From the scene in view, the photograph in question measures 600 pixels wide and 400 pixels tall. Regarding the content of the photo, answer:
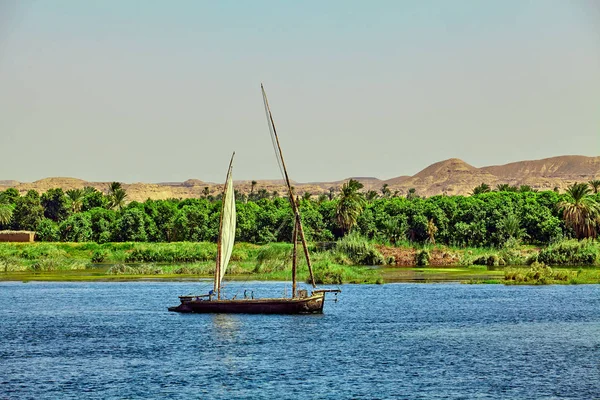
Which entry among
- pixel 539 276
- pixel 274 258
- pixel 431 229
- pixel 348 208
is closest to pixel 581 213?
pixel 431 229

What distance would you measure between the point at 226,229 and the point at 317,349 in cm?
2084

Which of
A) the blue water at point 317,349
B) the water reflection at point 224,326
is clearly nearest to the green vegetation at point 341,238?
the blue water at point 317,349

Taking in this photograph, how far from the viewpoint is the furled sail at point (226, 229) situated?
72.5 m

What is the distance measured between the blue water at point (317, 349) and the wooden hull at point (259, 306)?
698mm

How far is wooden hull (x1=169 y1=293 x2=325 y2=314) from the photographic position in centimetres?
6938

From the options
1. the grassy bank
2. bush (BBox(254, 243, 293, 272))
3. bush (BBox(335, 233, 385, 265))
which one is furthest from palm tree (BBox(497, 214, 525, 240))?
bush (BBox(254, 243, 293, 272))

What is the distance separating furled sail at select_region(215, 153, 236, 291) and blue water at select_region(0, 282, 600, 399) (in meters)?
3.80

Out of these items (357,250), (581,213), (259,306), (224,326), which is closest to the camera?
(224,326)

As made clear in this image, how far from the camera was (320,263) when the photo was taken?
10250cm

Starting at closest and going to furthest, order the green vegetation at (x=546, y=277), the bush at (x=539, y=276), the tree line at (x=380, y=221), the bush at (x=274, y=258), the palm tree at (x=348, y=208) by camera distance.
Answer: the green vegetation at (x=546, y=277) → the bush at (x=539, y=276) → the bush at (x=274, y=258) → the tree line at (x=380, y=221) → the palm tree at (x=348, y=208)

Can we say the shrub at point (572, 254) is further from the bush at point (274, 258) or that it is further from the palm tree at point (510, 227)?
the bush at point (274, 258)

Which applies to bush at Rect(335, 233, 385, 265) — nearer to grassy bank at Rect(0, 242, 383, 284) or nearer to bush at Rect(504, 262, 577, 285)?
grassy bank at Rect(0, 242, 383, 284)

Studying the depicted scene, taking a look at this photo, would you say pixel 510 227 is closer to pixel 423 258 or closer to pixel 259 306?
pixel 423 258

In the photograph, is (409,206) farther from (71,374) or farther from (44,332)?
(71,374)
